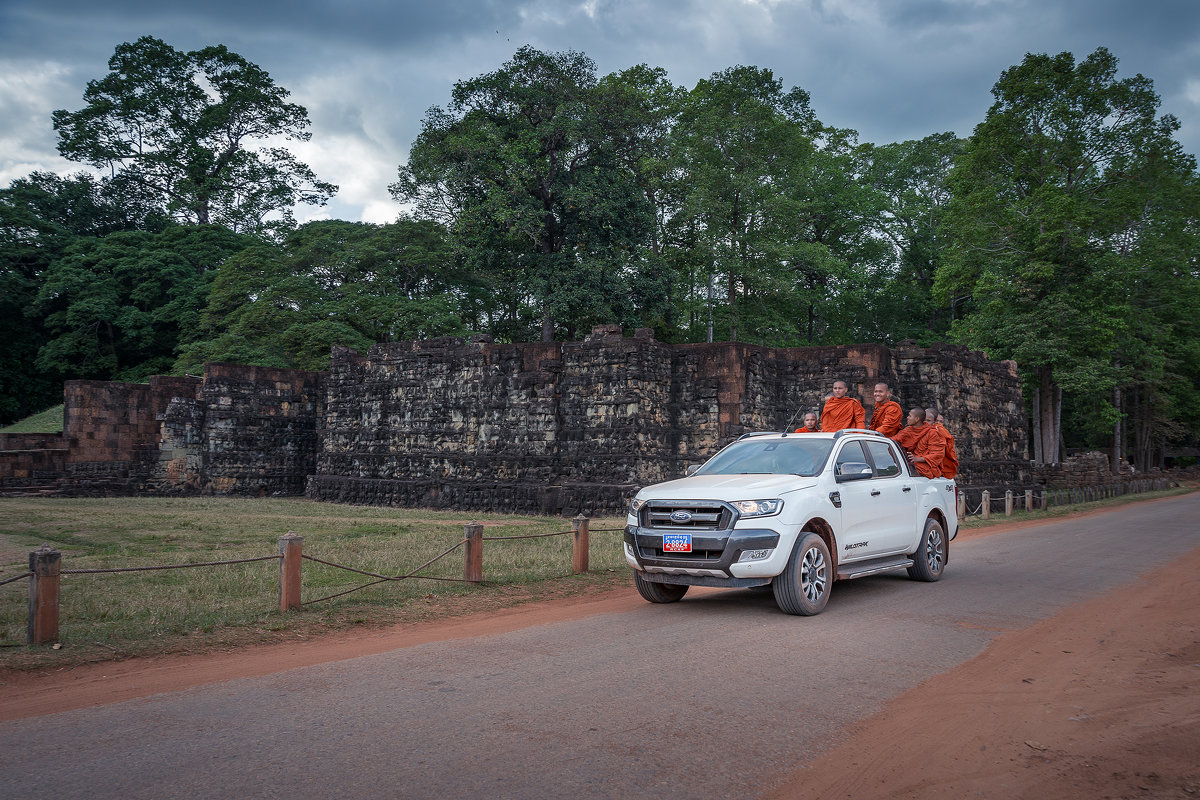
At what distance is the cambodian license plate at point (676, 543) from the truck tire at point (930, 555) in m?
3.57

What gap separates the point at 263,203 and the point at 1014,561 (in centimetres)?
4686

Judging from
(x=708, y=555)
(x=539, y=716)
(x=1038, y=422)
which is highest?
(x=1038, y=422)

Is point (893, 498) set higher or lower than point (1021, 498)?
higher

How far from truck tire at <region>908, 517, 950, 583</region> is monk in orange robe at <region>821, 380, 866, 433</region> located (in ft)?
5.70

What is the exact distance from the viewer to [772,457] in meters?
8.97

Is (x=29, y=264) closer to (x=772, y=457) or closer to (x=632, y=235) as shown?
(x=632, y=235)

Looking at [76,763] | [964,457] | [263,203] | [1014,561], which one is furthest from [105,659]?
[263,203]

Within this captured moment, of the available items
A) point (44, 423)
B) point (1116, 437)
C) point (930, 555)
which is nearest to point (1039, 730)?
point (930, 555)

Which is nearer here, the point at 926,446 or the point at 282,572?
the point at 282,572

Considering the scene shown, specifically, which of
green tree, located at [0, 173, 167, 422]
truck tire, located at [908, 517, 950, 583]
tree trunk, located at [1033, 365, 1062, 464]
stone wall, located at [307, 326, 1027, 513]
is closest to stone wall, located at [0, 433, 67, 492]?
stone wall, located at [307, 326, 1027, 513]

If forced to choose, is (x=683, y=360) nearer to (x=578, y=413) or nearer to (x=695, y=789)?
(x=578, y=413)

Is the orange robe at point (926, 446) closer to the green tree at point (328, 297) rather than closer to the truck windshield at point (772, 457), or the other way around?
the truck windshield at point (772, 457)

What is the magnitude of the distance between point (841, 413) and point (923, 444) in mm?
1150

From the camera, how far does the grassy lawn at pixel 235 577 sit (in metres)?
7.53
